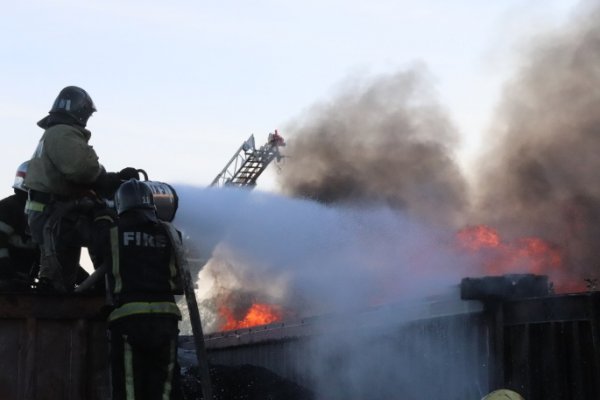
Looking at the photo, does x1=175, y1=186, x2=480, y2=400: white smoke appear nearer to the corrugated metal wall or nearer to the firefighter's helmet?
the corrugated metal wall

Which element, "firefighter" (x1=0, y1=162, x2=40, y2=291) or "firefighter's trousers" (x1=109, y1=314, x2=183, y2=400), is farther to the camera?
"firefighter" (x1=0, y1=162, x2=40, y2=291)

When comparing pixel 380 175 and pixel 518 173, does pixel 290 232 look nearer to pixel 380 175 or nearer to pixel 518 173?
pixel 518 173

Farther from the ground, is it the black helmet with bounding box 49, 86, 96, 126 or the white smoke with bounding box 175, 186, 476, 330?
the white smoke with bounding box 175, 186, 476, 330

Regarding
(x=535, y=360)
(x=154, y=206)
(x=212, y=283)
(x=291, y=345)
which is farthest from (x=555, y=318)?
(x=212, y=283)

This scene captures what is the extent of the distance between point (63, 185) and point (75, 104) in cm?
67

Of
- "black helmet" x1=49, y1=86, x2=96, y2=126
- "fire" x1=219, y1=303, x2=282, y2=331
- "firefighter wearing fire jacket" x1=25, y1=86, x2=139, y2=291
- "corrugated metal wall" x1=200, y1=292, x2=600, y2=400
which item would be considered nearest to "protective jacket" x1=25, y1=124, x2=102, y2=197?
"firefighter wearing fire jacket" x1=25, y1=86, x2=139, y2=291

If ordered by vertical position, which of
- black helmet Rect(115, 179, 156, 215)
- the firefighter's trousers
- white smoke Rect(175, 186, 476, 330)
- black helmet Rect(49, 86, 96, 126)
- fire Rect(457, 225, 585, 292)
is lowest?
the firefighter's trousers

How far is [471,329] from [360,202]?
21.7 m

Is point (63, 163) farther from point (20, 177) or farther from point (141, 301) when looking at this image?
point (20, 177)

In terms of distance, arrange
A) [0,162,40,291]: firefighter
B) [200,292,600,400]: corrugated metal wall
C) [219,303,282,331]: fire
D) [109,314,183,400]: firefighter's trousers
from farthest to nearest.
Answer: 1. [219,303,282,331]: fire
2. [0,162,40,291]: firefighter
3. [200,292,600,400]: corrugated metal wall
4. [109,314,183,400]: firefighter's trousers

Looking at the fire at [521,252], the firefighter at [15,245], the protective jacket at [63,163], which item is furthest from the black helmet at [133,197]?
the fire at [521,252]

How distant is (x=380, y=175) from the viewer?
2927 centimetres

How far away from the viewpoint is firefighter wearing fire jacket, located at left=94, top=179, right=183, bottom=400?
597cm

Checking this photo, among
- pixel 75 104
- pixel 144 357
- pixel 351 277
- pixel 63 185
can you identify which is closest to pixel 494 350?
pixel 144 357
